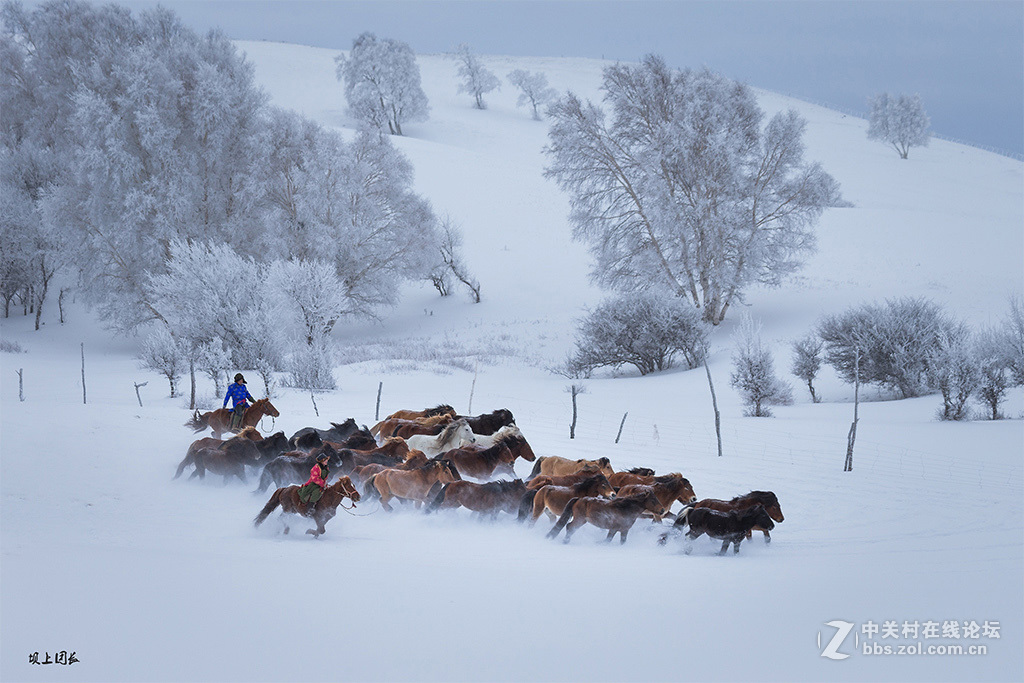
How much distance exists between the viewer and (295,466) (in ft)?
22.5

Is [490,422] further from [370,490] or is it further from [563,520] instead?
[563,520]

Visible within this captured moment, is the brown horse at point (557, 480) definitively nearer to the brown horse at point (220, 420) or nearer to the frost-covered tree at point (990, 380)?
the brown horse at point (220, 420)

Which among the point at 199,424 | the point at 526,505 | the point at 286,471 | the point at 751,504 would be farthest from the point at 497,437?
the point at 199,424

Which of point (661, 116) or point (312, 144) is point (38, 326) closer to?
point (312, 144)

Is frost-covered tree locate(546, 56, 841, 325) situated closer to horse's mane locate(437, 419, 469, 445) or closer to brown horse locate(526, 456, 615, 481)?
horse's mane locate(437, 419, 469, 445)

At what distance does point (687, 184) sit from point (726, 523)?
23152mm

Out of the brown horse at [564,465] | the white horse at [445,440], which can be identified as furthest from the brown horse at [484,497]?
the white horse at [445,440]

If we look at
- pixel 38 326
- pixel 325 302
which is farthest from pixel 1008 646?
pixel 38 326

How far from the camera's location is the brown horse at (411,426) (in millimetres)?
8664

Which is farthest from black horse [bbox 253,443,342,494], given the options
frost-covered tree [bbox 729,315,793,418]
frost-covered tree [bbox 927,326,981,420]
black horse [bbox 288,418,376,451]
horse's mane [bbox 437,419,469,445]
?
frost-covered tree [bbox 927,326,981,420]

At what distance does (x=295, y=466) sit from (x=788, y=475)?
5556 mm

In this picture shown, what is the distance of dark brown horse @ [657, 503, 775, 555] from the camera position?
5.33m

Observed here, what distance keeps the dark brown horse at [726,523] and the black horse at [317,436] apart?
4249 millimetres

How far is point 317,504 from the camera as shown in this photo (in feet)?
18.5
